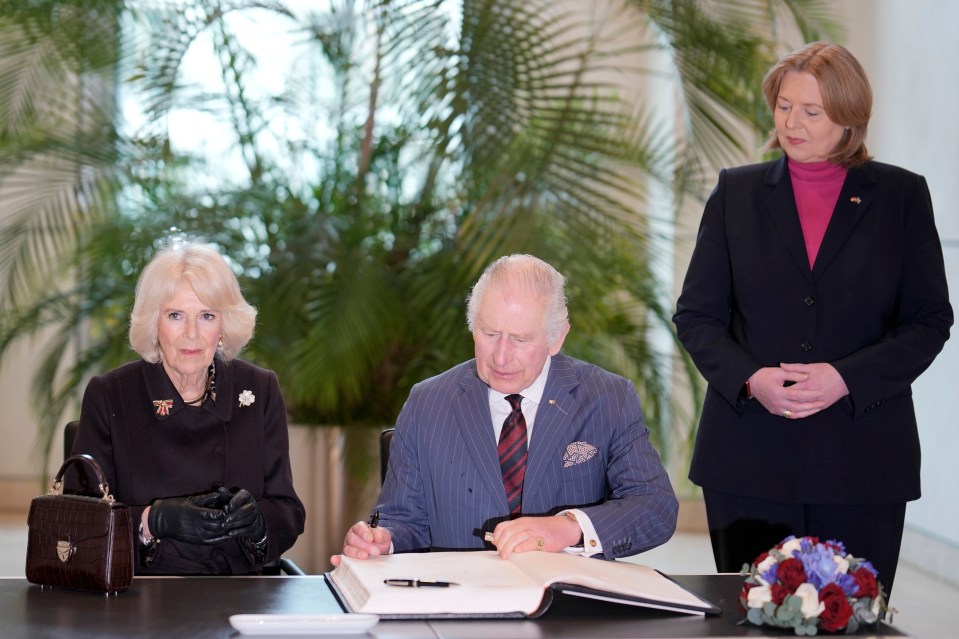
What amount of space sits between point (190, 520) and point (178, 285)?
2.03 ft

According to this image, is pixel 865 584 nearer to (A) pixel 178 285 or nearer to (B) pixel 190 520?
(B) pixel 190 520

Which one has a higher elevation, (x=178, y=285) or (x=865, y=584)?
(x=178, y=285)

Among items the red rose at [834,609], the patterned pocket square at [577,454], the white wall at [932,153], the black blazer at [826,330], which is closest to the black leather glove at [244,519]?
the patterned pocket square at [577,454]

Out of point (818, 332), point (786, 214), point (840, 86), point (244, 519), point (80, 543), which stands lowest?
point (244, 519)

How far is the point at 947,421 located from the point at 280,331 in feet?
10.3

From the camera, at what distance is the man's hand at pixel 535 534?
7.60 ft

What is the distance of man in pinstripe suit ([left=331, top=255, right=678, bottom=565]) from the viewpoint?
103 inches

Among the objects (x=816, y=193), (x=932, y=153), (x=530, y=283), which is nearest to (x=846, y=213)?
(x=816, y=193)

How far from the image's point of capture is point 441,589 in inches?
82.4

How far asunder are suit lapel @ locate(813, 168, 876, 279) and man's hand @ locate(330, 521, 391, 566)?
124 centimetres

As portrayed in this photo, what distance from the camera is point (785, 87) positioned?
2.94 metres

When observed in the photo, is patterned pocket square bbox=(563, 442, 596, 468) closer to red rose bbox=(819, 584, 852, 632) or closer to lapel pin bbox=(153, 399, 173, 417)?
red rose bbox=(819, 584, 852, 632)

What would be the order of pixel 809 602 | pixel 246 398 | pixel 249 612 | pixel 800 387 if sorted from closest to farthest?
pixel 809 602
pixel 249 612
pixel 800 387
pixel 246 398

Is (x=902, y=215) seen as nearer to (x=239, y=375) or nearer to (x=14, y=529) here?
(x=239, y=375)
